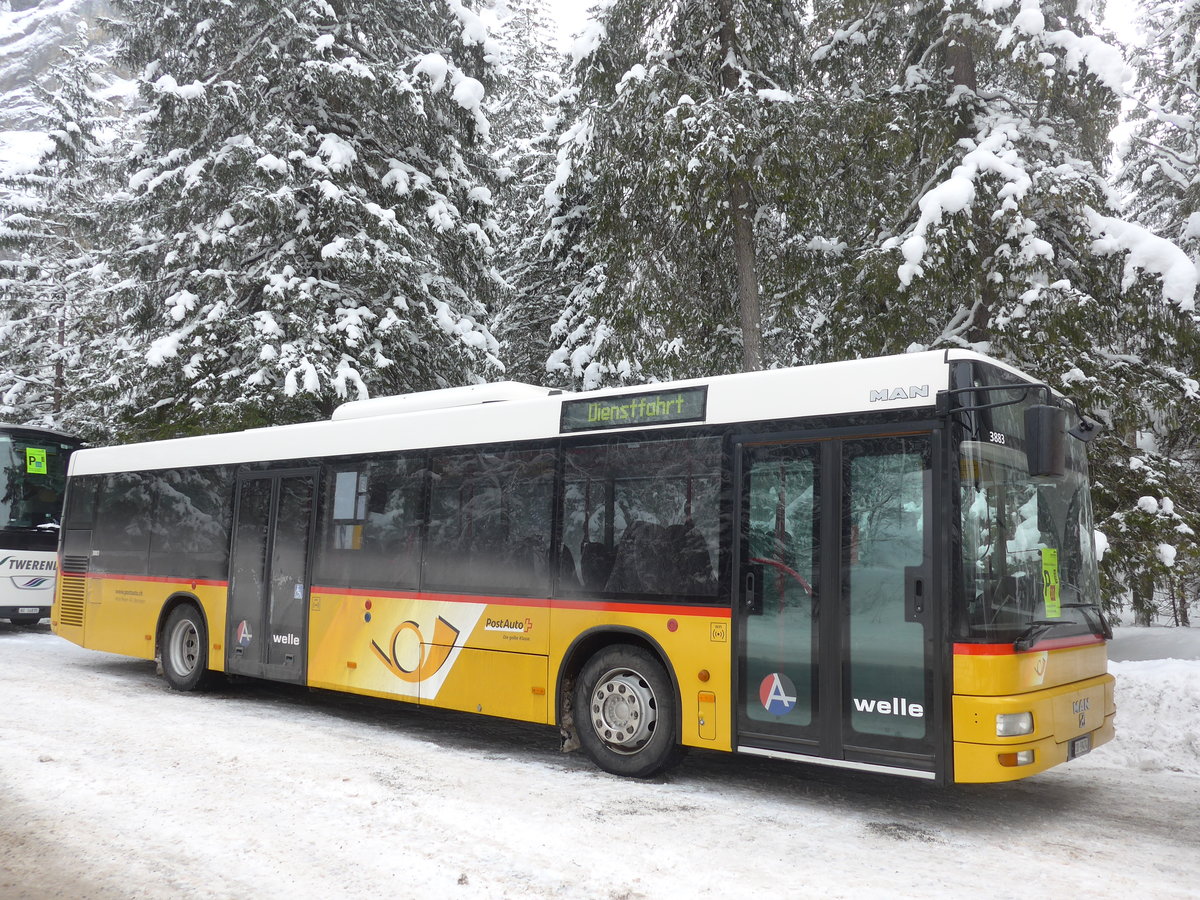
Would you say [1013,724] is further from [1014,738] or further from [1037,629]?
[1037,629]

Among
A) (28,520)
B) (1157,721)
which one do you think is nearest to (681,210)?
(1157,721)

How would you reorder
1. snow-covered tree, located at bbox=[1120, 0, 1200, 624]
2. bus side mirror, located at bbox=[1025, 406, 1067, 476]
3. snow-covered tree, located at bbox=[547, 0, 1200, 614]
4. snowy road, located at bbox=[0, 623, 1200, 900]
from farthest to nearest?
1. snow-covered tree, located at bbox=[547, 0, 1200, 614]
2. snow-covered tree, located at bbox=[1120, 0, 1200, 624]
3. bus side mirror, located at bbox=[1025, 406, 1067, 476]
4. snowy road, located at bbox=[0, 623, 1200, 900]

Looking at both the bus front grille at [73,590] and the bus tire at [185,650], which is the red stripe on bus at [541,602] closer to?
the bus tire at [185,650]

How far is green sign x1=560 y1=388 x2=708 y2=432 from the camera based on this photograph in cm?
756

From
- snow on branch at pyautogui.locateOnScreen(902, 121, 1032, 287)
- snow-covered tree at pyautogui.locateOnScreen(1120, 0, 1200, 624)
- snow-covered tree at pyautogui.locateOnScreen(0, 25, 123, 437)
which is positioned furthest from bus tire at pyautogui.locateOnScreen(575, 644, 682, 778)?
snow-covered tree at pyautogui.locateOnScreen(0, 25, 123, 437)

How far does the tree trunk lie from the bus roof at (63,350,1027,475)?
528 cm

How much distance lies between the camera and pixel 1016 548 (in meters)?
6.30

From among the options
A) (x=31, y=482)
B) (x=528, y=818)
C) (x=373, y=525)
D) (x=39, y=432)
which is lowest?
(x=528, y=818)

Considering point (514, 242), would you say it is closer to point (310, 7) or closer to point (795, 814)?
point (310, 7)

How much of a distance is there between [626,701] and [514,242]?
61.3 ft

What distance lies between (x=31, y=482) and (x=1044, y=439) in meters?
17.3

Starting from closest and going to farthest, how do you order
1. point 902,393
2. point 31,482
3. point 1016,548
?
point 1016,548 < point 902,393 < point 31,482

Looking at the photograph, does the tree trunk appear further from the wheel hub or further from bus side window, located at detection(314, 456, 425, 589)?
the wheel hub

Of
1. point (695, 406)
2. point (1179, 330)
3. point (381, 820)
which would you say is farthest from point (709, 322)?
point (381, 820)
